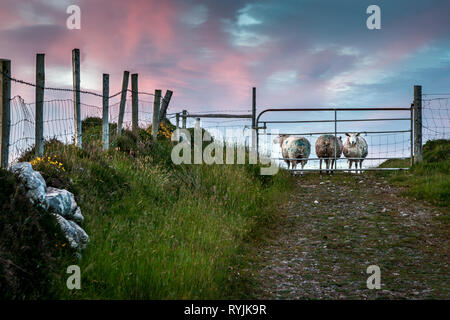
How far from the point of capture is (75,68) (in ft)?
33.3

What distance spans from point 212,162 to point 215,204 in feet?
9.71

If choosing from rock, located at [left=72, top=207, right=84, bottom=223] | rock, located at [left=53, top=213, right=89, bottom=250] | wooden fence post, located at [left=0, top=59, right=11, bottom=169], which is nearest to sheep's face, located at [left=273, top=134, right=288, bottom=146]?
wooden fence post, located at [left=0, top=59, right=11, bottom=169]

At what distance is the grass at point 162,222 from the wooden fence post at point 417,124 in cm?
556

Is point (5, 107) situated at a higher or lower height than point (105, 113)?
lower

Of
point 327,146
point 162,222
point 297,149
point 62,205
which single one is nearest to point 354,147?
point 327,146

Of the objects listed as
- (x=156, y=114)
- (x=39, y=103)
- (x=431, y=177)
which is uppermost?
(x=156, y=114)

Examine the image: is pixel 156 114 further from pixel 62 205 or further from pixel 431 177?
pixel 62 205

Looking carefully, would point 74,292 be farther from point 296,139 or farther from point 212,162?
point 296,139

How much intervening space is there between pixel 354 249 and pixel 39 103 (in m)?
6.81

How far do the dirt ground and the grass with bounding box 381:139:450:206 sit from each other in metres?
0.43

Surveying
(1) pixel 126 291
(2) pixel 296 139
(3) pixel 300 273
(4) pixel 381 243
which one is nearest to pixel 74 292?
(1) pixel 126 291

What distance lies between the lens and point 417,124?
14070 mm

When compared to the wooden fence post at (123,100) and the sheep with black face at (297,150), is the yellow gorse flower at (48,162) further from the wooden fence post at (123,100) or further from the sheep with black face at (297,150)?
the sheep with black face at (297,150)

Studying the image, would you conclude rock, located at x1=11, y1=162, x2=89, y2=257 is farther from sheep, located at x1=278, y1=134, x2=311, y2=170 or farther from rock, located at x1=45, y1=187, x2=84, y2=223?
sheep, located at x1=278, y1=134, x2=311, y2=170
